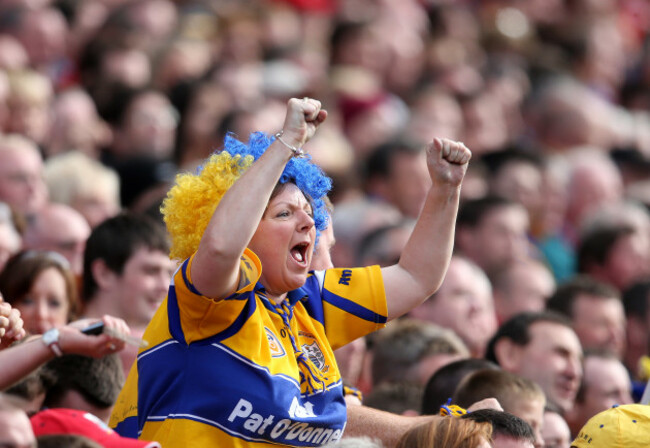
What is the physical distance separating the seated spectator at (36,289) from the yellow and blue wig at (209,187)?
1.77 metres

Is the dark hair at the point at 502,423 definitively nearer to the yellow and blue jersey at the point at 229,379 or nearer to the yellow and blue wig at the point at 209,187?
the yellow and blue jersey at the point at 229,379

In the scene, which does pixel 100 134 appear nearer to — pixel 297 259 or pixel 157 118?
pixel 157 118

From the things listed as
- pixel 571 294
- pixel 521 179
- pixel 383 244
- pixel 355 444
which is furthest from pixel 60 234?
pixel 521 179

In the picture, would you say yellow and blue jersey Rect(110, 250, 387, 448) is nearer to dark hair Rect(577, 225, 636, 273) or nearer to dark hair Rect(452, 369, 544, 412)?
dark hair Rect(452, 369, 544, 412)

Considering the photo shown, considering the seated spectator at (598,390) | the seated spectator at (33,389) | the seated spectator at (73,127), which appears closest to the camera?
the seated spectator at (33,389)

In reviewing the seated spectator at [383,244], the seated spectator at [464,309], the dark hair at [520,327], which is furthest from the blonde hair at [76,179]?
the dark hair at [520,327]

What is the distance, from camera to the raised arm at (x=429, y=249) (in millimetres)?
4160

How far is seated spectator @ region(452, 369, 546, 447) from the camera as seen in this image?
189 inches

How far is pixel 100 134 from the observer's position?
8.75 meters

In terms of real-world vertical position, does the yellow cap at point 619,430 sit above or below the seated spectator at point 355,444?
below

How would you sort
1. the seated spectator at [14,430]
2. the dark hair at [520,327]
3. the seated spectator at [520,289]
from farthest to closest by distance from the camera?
the seated spectator at [520,289] < the dark hair at [520,327] < the seated spectator at [14,430]

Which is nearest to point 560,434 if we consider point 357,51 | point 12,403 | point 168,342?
point 168,342

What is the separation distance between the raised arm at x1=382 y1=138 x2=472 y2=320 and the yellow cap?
0.79 m

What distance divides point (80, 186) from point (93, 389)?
10.9 ft
